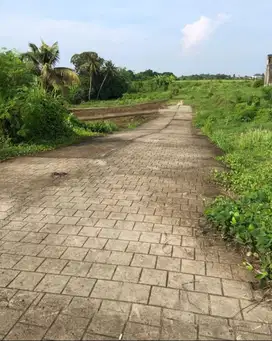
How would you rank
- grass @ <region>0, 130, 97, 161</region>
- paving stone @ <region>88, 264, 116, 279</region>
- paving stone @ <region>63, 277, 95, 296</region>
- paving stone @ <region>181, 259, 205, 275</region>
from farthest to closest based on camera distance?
grass @ <region>0, 130, 97, 161</region>
paving stone @ <region>181, 259, 205, 275</region>
paving stone @ <region>88, 264, 116, 279</region>
paving stone @ <region>63, 277, 95, 296</region>

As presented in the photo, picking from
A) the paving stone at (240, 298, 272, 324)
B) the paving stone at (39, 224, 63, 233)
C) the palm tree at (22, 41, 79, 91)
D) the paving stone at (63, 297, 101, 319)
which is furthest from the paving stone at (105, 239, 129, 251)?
the palm tree at (22, 41, 79, 91)

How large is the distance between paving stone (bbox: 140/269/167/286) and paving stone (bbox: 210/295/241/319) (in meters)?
0.48

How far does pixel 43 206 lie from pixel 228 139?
8.47 metres

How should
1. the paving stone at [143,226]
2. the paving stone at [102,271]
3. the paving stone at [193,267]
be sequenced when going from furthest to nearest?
1. the paving stone at [143,226]
2. the paving stone at [193,267]
3. the paving stone at [102,271]

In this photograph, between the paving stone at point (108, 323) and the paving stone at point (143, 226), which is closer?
the paving stone at point (108, 323)

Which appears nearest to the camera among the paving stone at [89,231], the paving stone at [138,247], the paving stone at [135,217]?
the paving stone at [138,247]

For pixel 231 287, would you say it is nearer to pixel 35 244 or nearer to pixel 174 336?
pixel 174 336

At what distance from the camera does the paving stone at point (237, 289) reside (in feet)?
9.58

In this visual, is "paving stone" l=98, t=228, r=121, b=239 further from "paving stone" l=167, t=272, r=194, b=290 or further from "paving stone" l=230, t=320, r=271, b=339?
"paving stone" l=230, t=320, r=271, b=339

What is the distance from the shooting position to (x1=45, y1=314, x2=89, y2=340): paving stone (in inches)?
93.4

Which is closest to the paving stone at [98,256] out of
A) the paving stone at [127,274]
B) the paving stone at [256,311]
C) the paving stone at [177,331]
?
the paving stone at [127,274]

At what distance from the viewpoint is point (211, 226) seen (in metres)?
4.30

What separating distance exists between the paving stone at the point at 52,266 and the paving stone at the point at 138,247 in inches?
28.7

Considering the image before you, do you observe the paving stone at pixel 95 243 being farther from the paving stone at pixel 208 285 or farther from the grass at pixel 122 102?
the grass at pixel 122 102
